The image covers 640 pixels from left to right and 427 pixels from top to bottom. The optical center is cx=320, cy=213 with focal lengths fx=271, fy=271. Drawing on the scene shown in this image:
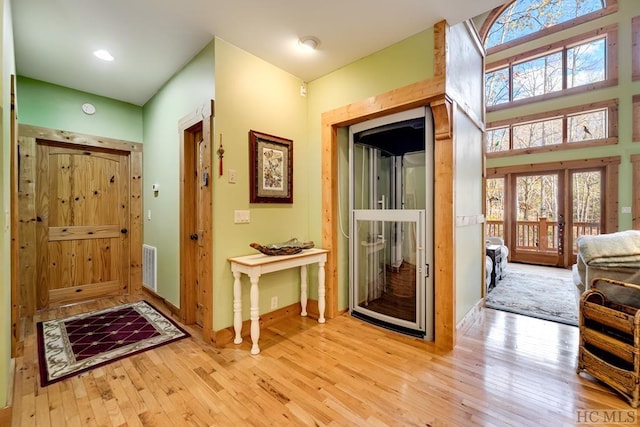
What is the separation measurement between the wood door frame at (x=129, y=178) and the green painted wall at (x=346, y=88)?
100 inches

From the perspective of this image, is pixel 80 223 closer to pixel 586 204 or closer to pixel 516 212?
pixel 516 212

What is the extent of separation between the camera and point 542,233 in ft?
19.8

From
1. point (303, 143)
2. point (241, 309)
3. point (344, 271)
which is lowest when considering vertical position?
point (241, 309)

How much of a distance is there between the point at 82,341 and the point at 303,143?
2.85m

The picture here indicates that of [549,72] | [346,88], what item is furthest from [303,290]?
[549,72]

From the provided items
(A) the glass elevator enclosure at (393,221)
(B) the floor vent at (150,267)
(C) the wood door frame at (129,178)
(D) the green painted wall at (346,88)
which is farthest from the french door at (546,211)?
(C) the wood door frame at (129,178)

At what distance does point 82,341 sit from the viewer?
7.99 ft

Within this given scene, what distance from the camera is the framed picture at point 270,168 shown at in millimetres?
2615

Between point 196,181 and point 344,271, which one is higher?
point 196,181

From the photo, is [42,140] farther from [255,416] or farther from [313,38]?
[255,416]

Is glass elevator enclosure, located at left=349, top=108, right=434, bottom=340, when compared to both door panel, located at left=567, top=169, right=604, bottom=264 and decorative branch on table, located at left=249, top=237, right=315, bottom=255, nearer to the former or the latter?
decorative branch on table, located at left=249, top=237, right=315, bottom=255

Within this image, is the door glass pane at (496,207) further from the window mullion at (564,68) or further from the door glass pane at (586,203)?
the window mullion at (564,68)

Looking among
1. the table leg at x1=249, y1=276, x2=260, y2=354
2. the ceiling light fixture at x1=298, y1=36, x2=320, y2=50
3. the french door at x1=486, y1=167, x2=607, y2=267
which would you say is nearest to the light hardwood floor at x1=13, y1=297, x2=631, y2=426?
the table leg at x1=249, y1=276, x2=260, y2=354

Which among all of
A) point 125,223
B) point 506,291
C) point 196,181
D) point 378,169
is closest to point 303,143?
point 378,169
